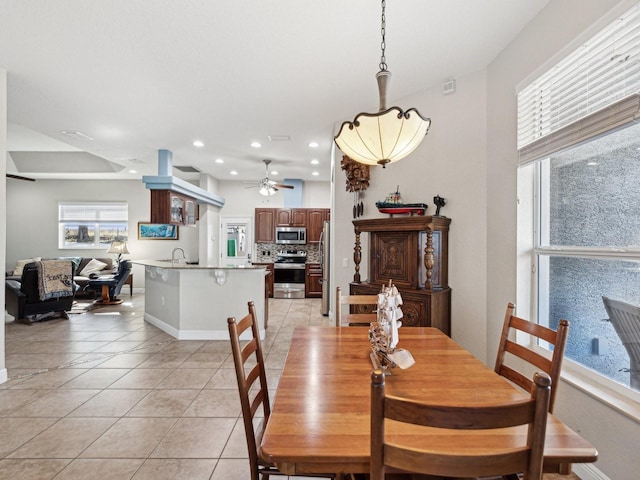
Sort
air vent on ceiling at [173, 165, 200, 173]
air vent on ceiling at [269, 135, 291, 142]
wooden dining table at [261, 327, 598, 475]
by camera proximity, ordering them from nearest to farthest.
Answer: wooden dining table at [261, 327, 598, 475] → air vent on ceiling at [269, 135, 291, 142] → air vent on ceiling at [173, 165, 200, 173]

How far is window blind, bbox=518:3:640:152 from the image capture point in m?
1.54

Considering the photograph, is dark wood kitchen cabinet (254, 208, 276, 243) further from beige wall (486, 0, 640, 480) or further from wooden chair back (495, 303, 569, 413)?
wooden chair back (495, 303, 569, 413)

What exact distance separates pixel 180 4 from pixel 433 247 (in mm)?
2740

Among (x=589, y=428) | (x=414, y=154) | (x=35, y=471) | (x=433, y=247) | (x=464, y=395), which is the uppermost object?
(x=414, y=154)

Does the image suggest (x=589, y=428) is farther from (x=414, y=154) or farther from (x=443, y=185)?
(x=414, y=154)

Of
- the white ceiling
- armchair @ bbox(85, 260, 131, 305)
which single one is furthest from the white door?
the white ceiling

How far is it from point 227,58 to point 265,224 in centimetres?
513

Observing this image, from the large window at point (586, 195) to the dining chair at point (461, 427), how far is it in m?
1.42

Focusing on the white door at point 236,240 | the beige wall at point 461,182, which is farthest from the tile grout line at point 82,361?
the white door at point 236,240

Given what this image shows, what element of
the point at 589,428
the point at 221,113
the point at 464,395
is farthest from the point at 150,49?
the point at 589,428

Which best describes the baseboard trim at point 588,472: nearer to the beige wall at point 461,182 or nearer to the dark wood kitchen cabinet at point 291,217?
the beige wall at point 461,182

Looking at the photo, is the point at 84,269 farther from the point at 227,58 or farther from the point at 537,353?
the point at 537,353

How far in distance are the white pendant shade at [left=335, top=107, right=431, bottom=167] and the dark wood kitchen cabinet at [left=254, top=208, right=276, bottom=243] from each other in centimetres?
607

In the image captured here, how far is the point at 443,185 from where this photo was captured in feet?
10.4
